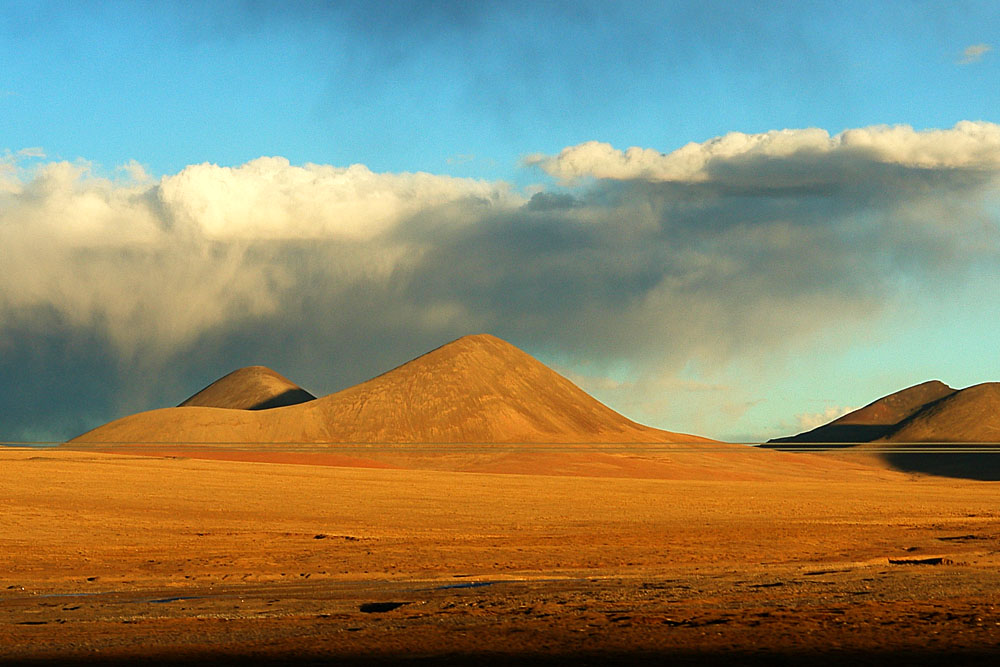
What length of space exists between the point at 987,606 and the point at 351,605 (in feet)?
32.2

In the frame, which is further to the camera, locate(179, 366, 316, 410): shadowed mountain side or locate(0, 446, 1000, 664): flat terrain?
locate(179, 366, 316, 410): shadowed mountain side

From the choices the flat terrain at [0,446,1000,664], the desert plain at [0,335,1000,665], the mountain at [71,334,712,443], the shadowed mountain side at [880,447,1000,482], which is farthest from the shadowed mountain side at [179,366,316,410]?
the flat terrain at [0,446,1000,664]

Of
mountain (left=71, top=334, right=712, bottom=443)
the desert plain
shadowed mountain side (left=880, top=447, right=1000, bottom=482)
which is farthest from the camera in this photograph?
shadowed mountain side (left=880, top=447, right=1000, bottom=482)

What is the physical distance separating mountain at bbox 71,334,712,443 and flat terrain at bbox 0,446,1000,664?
7581 centimetres

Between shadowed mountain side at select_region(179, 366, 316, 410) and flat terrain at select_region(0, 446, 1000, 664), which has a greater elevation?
shadowed mountain side at select_region(179, 366, 316, 410)

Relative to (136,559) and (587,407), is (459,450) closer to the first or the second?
(587,407)

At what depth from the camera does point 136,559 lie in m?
27.6

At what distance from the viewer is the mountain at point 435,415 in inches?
5246

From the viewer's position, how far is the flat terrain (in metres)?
14.0

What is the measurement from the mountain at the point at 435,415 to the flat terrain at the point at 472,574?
249 ft

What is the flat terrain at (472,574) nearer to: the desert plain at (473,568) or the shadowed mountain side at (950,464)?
the desert plain at (473,568)

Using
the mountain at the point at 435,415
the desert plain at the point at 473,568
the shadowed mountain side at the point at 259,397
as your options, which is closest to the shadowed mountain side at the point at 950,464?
the mountain at the point at 435,415

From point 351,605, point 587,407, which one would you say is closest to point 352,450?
point 587,407

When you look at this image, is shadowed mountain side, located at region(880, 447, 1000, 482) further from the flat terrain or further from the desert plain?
the flat terrain
